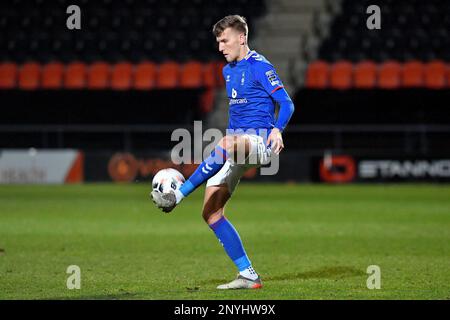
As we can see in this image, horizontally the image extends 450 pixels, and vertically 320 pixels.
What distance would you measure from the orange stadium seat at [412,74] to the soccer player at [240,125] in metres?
16.9

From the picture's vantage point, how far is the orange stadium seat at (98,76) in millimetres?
24141

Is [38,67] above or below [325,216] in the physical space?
above

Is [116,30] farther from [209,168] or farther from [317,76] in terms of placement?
[209,168]

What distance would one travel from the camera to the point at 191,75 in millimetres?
23953

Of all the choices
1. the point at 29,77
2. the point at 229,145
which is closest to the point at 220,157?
the point at 229,145

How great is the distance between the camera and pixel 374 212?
49.3 ft

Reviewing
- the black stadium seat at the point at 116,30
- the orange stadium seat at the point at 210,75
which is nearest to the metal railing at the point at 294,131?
the orange stadium seat at the point at 210,75

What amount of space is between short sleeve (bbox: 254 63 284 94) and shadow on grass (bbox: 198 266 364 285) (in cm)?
186

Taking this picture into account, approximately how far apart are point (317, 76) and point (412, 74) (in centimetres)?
271

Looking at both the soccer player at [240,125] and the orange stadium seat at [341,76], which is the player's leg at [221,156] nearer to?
the soccer player at [240,125]

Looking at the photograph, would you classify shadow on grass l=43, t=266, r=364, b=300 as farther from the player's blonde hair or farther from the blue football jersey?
the player's blonde hair

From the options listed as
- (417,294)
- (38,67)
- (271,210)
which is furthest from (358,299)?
(38,67)
